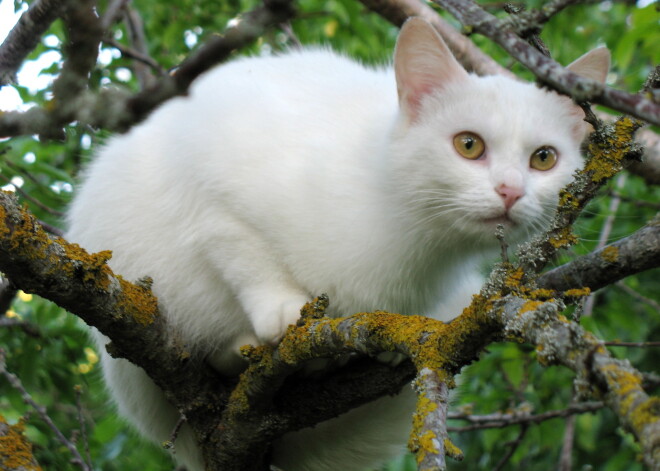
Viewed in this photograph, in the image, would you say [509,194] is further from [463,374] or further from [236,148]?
[463,374]

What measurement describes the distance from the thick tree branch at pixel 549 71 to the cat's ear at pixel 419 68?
128 centimetres

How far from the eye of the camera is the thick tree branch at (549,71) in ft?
3.44

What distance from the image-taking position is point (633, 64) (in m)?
5.56

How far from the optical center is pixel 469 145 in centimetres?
248

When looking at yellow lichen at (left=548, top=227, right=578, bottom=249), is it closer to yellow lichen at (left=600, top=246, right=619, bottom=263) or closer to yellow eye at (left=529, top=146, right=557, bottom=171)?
yellow lichen at (left=600, top=246, right=619, bottom=263)

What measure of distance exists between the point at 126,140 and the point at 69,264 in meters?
1.11

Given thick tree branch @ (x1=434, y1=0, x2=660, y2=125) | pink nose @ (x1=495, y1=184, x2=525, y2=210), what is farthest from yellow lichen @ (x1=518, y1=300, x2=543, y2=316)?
pink nose @ (x1=495, y1=184, x2=525, y2=210)

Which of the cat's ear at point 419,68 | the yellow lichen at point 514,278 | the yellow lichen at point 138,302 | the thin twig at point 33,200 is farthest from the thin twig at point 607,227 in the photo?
the thin twig at point 33,200

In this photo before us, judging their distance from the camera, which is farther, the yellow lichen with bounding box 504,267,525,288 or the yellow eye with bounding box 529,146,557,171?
the yellow eye with bounding box 529,146,557,171

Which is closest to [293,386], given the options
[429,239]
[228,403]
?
[228,403]

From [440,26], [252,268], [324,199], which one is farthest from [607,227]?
[252,268]

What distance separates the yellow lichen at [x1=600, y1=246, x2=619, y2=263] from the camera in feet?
5.96

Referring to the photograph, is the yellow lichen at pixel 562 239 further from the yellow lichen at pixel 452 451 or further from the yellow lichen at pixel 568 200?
the yellow lichen at pixel 452 451

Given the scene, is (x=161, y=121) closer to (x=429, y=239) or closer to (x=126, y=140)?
(x=126, y=140)
